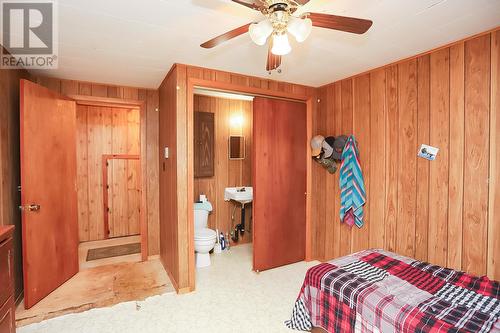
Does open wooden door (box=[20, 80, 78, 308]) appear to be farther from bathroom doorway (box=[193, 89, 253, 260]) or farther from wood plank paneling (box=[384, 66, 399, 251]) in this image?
wood plank paneling (box=[384, 66, 399, 251])

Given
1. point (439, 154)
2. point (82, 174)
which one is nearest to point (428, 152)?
point (439, 154)

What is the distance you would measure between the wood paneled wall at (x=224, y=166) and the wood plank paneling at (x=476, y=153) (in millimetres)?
2808

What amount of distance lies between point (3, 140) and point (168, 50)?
5.61 ft

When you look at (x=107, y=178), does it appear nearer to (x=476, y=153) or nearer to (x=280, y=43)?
(x=280, y=43)

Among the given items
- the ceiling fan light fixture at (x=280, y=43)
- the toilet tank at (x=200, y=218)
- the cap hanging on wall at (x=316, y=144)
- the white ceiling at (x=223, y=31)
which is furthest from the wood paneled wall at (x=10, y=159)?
the cap hanging on wall at (x=316, y=144)

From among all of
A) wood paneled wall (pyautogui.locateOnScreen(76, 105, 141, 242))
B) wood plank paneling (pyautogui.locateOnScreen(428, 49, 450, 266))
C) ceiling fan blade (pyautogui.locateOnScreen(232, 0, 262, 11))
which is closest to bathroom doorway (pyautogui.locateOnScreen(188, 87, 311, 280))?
wood plank paneling (pyautogui.locateOnScreen(428, 49, 450, 266))

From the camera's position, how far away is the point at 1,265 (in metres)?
1.40

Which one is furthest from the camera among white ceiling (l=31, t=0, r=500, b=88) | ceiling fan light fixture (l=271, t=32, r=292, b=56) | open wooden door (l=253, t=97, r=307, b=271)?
open wooden door (l=253, t=97, r=307, b=271)

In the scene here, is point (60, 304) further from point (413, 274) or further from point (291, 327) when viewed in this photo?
point (413, 274)

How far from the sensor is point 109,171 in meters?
4.40

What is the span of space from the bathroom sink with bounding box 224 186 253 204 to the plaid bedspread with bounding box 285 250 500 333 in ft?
5.97

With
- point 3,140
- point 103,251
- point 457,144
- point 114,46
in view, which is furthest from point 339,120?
point 103,251

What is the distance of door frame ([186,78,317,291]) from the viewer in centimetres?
258

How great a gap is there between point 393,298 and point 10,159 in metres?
3.41
